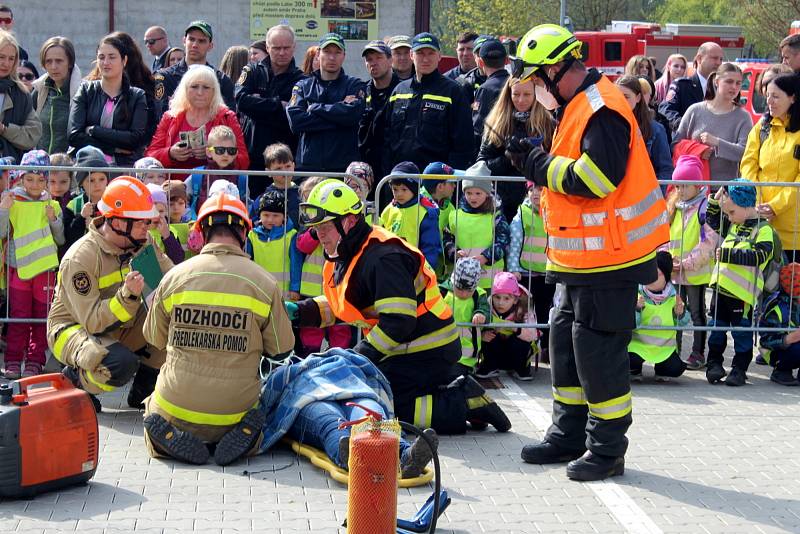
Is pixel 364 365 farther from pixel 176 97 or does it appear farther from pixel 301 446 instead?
pixel 176 97

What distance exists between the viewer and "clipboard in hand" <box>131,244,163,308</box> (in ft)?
23.5

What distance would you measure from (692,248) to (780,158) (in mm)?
1114

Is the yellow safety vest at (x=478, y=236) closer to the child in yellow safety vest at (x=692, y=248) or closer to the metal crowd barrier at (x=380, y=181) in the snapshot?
the metal crowd barrier at (x=380, y=181)

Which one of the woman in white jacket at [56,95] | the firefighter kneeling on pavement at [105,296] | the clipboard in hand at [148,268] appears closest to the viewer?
the firefighter kneeling on pavement at [105,296]

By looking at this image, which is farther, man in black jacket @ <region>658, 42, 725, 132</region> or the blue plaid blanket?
man in black jacket @ <region>658, 42, 725, 132</region>

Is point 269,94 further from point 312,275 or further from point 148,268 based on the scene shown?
point 148,268

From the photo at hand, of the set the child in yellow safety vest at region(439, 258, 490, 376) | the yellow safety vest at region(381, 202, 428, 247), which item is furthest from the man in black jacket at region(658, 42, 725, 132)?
the child in yellow safety vest at region(439, 258, 490, 376)

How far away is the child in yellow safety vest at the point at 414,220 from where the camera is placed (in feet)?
28.2

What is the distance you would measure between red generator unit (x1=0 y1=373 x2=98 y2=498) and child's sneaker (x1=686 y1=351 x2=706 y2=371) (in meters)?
4.91

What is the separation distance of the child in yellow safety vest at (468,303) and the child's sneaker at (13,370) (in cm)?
299

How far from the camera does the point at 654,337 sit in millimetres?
8555

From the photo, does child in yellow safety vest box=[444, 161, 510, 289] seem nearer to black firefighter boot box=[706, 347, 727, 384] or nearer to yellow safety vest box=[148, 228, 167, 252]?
black firefighter boot box=[706, 347, 727, 384]

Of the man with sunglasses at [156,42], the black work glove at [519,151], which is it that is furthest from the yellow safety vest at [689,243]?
the man with sunglasses at [156,42]

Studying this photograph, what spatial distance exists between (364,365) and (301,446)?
58 cm
